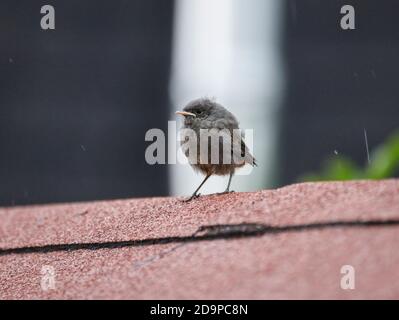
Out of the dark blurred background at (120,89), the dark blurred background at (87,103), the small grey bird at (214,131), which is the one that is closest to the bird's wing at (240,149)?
the small grey bird at (214,131)

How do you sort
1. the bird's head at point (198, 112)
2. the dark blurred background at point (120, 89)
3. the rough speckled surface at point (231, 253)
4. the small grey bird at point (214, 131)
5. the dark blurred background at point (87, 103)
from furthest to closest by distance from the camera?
1. the dark blurred background at point (87, 103)
2. the dark blurred background at point (120, 89)
3. the bird's head at point (198, 112)
4. the small grey bird at point (214, 131)
5. the rough speckled surface at point (231, 253)

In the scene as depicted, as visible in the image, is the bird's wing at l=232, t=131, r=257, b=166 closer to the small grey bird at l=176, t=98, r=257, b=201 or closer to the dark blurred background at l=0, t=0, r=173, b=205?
the small grey bird at l=176, t=98, r=257, b=201

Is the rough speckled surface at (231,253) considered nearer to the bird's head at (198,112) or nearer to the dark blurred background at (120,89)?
the bird's head at (198,112)

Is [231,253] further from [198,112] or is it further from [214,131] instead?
[198,112]

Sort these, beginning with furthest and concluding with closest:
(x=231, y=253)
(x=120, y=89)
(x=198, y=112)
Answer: (x=120, y=89) < (x=198, y=112) < (x=231, y=253)

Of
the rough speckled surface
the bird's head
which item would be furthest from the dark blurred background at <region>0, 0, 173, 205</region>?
the rough speckled surface

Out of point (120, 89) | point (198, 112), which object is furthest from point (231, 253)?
point (120, 89)
